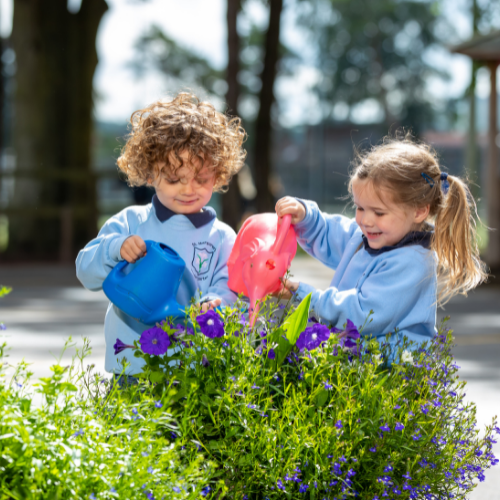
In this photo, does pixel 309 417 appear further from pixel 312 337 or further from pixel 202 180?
pixel 202 180

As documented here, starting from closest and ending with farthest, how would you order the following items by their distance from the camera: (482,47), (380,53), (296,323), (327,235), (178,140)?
(296,323) → (178,140) → (327,235) → (482,47) → (380,53)

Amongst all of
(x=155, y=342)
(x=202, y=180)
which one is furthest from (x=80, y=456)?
(x=202, y=180)

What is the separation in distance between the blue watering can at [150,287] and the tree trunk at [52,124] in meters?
9.86

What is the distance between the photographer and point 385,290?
7.18 ft

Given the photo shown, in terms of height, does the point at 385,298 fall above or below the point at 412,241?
below

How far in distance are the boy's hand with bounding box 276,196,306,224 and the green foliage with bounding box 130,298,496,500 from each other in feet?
1.51

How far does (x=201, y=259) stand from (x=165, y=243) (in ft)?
0.44

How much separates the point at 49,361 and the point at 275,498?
3595 millimetres

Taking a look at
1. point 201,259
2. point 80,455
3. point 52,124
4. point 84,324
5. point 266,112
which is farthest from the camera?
point 266,112

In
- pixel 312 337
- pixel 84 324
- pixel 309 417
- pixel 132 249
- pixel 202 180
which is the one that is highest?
pixel 202 180

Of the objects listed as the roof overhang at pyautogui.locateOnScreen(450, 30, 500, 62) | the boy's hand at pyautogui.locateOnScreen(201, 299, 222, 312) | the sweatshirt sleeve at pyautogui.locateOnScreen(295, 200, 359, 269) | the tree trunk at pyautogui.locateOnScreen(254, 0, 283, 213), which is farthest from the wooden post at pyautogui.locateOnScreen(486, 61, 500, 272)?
the boy's hand at pyautogui.locateOnScreen(201, 299, 222, 312)

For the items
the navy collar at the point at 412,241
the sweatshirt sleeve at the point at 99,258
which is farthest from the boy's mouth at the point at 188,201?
the navy collar at the point at 412,241

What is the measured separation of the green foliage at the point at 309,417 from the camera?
5.74 ft

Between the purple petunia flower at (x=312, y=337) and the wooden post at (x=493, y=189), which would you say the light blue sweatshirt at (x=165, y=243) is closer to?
the purple petunia flower at (x=312, y=337)
